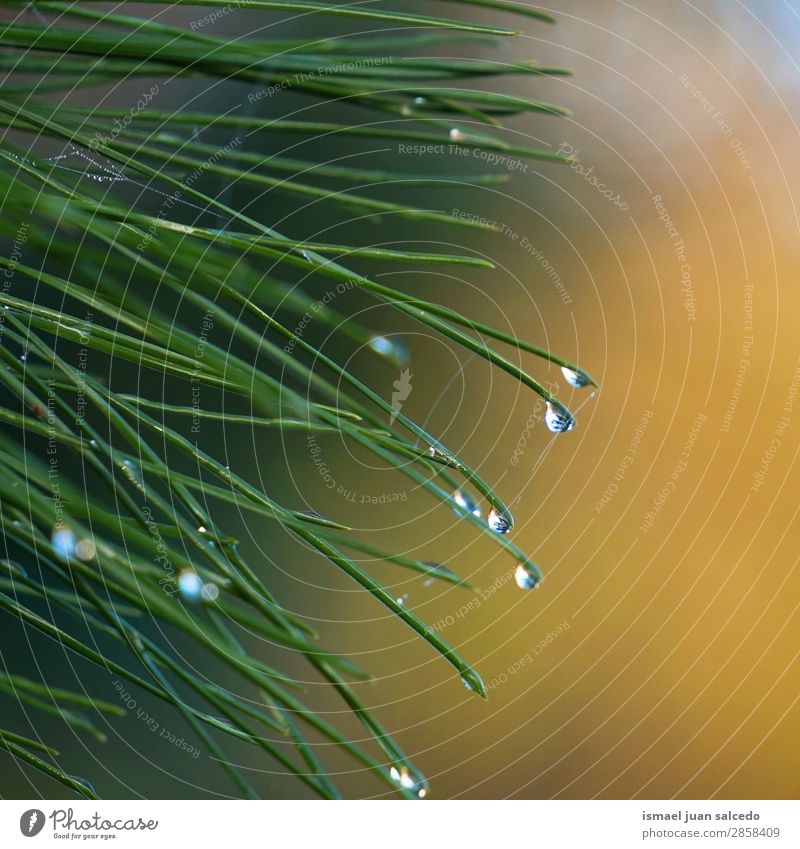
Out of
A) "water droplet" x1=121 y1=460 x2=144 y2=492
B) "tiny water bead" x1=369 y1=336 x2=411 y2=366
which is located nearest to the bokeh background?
"tiny water bead" x1=369 y1=336 x2=411 y2=366

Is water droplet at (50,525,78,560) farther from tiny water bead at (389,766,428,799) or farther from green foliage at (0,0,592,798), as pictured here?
tiny water bead at (389,766,428,799)

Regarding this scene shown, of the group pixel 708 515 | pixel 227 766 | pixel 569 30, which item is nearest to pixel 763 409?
pixel 708 515

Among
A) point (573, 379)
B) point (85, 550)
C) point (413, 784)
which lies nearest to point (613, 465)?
point (573, 379)

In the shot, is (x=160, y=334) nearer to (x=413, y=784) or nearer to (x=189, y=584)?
(x=189, y=584)

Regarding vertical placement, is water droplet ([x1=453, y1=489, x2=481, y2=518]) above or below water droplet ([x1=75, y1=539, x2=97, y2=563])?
above

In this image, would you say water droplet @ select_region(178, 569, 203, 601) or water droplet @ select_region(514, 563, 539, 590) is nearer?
water droplet @ select_region(178, 569, 203, 601)

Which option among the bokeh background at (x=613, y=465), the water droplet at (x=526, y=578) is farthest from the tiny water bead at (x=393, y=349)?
the water droplet at (x=526, y=578)
